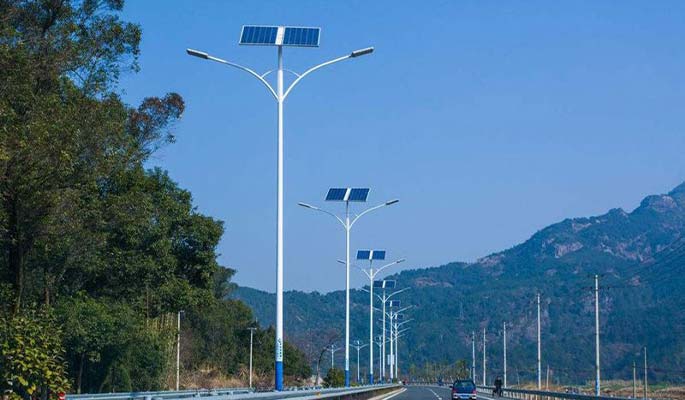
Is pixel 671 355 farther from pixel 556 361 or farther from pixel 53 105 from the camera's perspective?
pixel 53 105

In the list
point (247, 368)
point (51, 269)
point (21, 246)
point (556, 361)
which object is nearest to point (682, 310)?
point (556, 361)

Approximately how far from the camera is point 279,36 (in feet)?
111

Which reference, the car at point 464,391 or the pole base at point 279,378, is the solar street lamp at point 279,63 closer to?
the pole base at point 279,378

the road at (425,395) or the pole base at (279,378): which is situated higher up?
the pole base at (279,378)

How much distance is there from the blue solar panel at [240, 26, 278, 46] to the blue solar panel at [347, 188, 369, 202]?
26409mm

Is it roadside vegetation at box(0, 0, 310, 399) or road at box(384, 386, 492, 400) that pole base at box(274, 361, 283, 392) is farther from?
road at box(384, 386, 492, 400)

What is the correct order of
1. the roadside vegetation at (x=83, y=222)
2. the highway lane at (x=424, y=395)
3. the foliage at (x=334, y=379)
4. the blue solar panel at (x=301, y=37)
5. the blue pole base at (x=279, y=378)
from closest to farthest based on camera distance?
1. the roadside vegetation at (x=83, y=222)
2. the blue pole base at (x=279, y=378)
3. the blue solar panel at (x=301, y=37)
4. the highway lane at (x=424, y=395)
5. the foliage at (x=334, y=379)

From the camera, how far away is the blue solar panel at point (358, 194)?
2393 inches

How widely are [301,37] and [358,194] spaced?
26.8 m

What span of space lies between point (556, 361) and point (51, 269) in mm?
159392

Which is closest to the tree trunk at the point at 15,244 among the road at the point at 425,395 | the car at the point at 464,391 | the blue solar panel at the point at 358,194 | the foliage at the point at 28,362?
the foliage at the point at 28,362

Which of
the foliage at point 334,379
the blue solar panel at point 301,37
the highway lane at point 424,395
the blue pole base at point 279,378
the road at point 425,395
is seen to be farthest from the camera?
the foliage at point 334,379

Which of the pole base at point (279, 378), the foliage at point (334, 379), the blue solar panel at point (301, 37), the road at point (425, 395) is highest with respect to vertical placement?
the blue solar panel at point (301, 37)

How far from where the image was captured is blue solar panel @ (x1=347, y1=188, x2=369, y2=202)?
199ft
